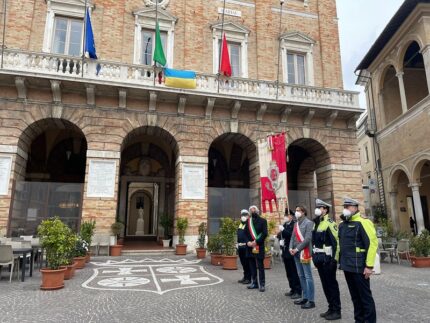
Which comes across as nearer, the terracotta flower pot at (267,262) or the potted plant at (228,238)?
the potted plant at (228,238)

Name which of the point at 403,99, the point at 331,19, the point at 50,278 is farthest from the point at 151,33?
the point at 403,99

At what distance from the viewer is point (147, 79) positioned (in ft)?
43.9

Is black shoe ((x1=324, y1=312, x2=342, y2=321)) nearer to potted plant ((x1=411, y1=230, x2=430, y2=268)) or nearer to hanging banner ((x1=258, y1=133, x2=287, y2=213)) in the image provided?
hanging banner ((x1=258, y1=133, x2=287, y2=213))

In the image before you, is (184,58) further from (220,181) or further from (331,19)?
(331,19)

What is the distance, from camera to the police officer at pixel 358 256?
4.15 m

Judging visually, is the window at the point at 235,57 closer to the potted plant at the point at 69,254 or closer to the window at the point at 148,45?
the window at the point at 148,45

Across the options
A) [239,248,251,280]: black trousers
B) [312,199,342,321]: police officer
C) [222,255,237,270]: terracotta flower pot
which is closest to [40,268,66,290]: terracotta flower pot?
[239,248,251,280]: black trousers

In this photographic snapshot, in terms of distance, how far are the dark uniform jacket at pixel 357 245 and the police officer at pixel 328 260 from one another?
1.13ft

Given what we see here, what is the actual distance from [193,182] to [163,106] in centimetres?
365

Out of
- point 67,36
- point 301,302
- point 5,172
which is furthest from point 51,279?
point 67,36

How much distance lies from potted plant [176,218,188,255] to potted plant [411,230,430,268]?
8344 millimetres

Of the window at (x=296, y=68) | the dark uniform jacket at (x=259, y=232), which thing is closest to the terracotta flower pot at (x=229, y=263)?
the dark uniform jacket at (x=259, y=232)

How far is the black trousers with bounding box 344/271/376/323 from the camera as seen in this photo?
4109 mm

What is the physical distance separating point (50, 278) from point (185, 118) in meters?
8.71
